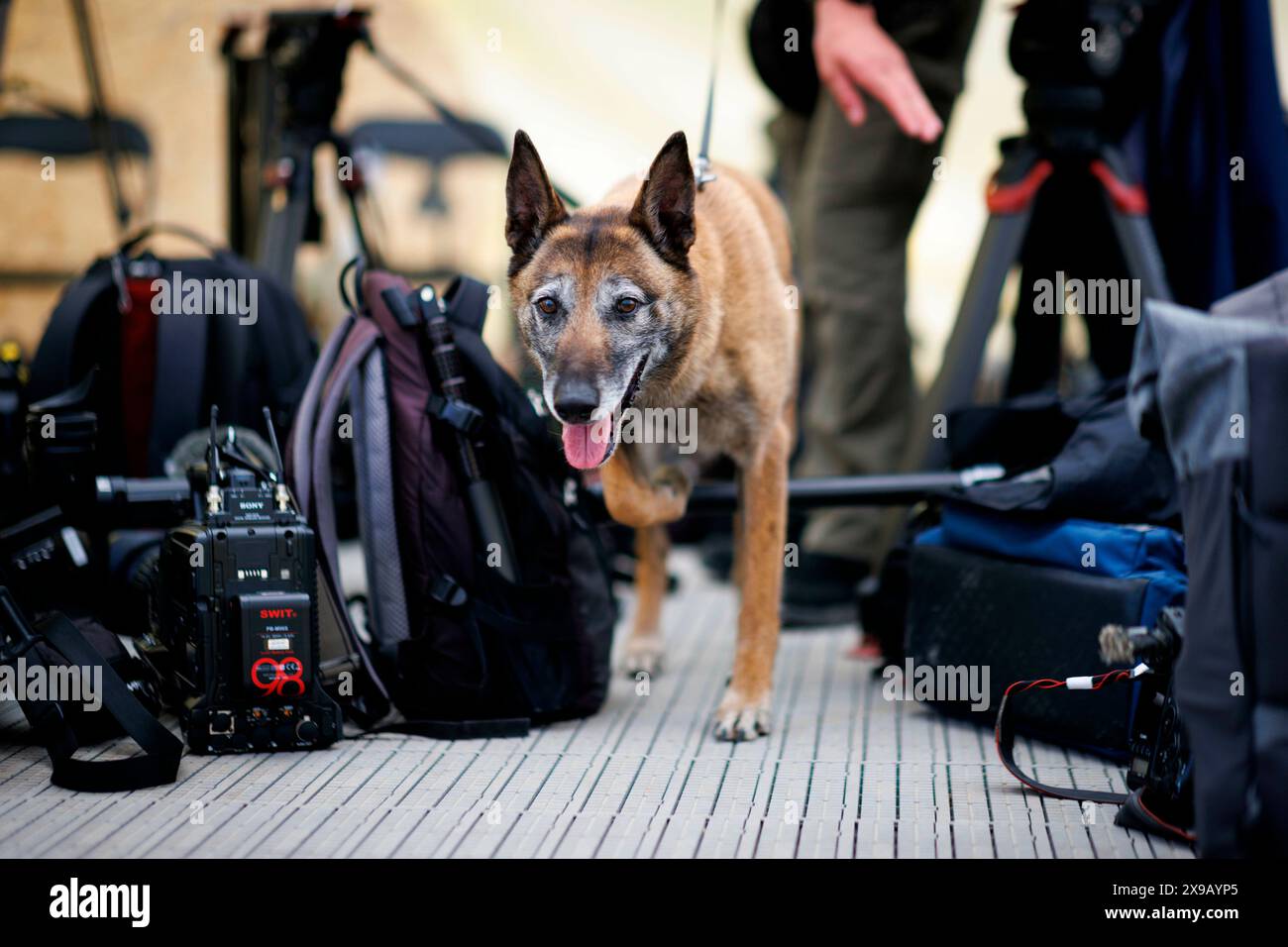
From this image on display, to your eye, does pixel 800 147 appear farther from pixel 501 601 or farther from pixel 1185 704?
pixel 1185 704

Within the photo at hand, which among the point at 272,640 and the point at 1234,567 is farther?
the point at 272,640

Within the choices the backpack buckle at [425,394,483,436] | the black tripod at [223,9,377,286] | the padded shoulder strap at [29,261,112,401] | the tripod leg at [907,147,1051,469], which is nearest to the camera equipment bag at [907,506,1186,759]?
the tripod leg at [907,147,1051,469]

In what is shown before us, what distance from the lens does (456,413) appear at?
7.76 feet

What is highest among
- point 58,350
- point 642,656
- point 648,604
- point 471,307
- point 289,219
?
point 289,219

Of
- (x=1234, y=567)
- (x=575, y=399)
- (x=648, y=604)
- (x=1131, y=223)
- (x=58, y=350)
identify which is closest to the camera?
(x=1234, y=567)

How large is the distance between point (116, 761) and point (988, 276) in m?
2.10

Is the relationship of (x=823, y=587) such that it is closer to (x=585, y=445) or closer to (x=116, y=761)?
(x=585, y=445)

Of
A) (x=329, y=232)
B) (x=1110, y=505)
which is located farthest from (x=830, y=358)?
(x=329, y=232)

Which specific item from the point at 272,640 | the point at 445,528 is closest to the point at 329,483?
the point at 445,528

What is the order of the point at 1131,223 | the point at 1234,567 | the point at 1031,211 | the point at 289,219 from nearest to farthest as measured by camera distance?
the point at 1234,567, the point at 1131,223, the point at 1031,211, the point at 289,219

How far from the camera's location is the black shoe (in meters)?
3.46

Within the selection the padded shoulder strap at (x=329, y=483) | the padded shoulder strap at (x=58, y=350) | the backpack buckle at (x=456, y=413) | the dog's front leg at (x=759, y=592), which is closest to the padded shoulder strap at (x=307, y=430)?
the padded shoulder strap at (x=329, y=483)
